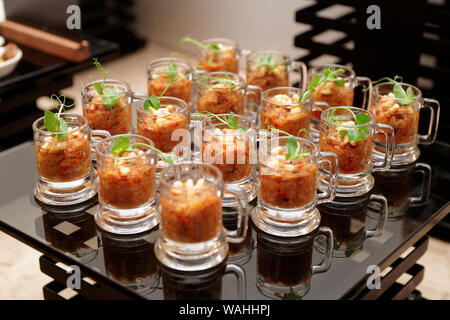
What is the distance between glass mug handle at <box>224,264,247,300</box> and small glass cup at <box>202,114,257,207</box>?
272 millimetres

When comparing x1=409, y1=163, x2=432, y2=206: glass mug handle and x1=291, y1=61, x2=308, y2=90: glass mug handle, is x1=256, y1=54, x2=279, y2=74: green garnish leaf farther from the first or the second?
x1=409, y1=163, x2=432, y2=206: glass mug handle

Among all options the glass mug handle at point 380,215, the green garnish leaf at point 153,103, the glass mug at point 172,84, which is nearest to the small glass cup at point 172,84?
the glass mug at point 172,84

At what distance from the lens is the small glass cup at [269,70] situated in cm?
239

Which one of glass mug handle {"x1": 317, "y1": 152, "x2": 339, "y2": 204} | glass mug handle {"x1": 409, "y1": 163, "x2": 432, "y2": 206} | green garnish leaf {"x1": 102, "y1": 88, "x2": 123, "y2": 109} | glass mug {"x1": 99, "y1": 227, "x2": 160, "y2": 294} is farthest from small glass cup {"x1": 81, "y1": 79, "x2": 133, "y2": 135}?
glass mug handle {"x1": 409, "y1": 163, "x2": 432, "y2": 206}

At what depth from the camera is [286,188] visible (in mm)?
1613

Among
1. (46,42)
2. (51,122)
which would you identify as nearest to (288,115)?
(51,122)

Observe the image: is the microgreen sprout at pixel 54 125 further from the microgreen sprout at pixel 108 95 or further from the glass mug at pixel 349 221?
the glass mug at pixel 349 221

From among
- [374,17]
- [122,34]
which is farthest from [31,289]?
[122,34]

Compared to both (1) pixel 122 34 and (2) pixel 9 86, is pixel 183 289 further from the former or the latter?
(1) pixel 122 34

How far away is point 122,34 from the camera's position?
5.63 metres

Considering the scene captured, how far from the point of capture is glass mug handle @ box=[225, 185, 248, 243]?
1489 mm

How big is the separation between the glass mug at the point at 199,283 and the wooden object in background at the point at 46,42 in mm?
2188

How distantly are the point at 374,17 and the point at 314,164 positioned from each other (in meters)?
1.46

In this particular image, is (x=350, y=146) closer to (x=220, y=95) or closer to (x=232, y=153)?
(x=232, y=153)
